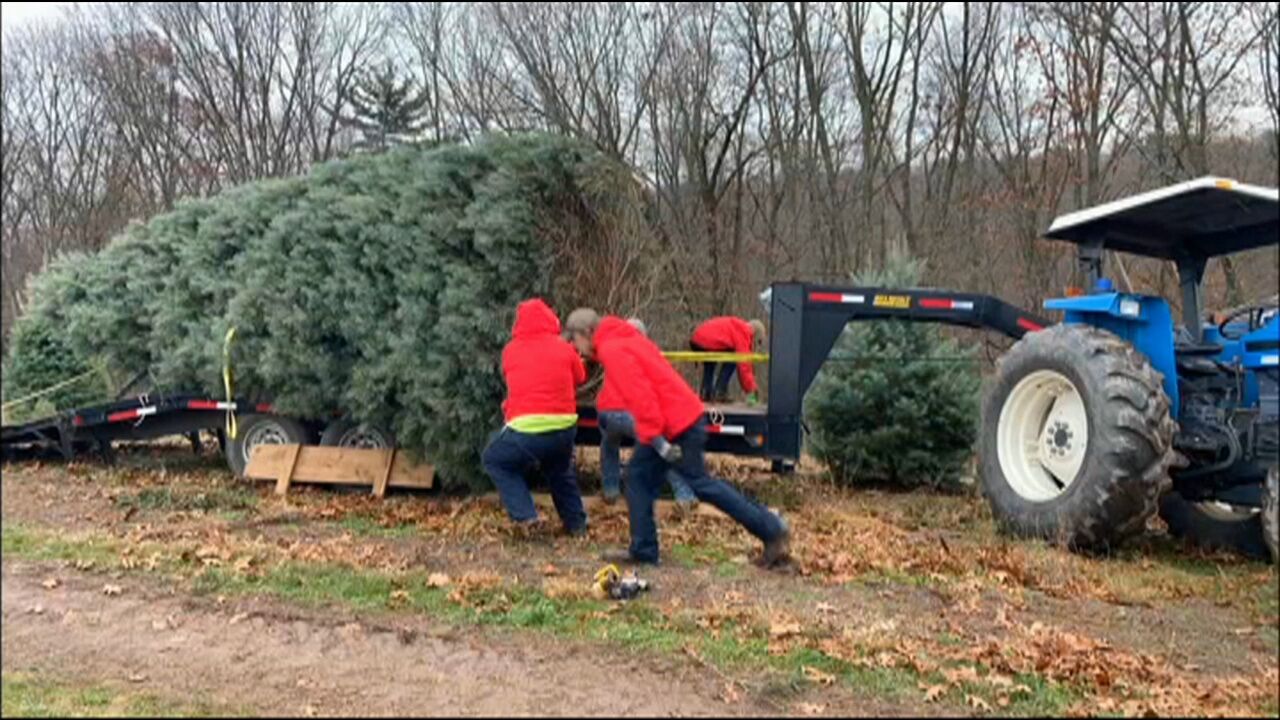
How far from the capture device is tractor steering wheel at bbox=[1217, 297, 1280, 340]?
7841mm

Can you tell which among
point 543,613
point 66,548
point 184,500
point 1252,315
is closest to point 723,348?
point 1252,315

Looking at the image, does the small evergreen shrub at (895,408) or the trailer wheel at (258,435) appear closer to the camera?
the trailer wheel at (258,435)

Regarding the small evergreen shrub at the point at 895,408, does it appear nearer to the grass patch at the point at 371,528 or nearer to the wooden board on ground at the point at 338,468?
the wooden board on ground at the point at 338,468

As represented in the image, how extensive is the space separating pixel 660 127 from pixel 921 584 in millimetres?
25503

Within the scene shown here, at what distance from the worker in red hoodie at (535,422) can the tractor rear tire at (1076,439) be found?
3.15 m

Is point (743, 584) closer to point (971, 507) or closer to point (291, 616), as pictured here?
point (291, 616)

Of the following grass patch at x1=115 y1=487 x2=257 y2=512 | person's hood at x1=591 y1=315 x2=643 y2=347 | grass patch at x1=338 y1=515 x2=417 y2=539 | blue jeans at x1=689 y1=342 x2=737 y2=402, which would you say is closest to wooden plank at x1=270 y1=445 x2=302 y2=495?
grass patch at x1=115 y1=487 x2=257 y2=512

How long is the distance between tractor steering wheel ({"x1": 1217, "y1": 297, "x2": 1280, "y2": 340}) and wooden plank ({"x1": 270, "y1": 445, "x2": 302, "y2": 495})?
8094 mm

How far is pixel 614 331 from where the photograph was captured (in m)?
7.98

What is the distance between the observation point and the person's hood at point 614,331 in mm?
7930

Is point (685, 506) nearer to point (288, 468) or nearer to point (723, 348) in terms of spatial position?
point (723, 348)

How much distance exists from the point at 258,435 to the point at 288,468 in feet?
3.75

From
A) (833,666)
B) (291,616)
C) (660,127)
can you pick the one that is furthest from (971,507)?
(660,127)

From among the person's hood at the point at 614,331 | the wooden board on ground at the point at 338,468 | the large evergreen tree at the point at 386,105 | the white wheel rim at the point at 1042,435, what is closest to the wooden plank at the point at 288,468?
the wooden board on ground at the point at 338,468
